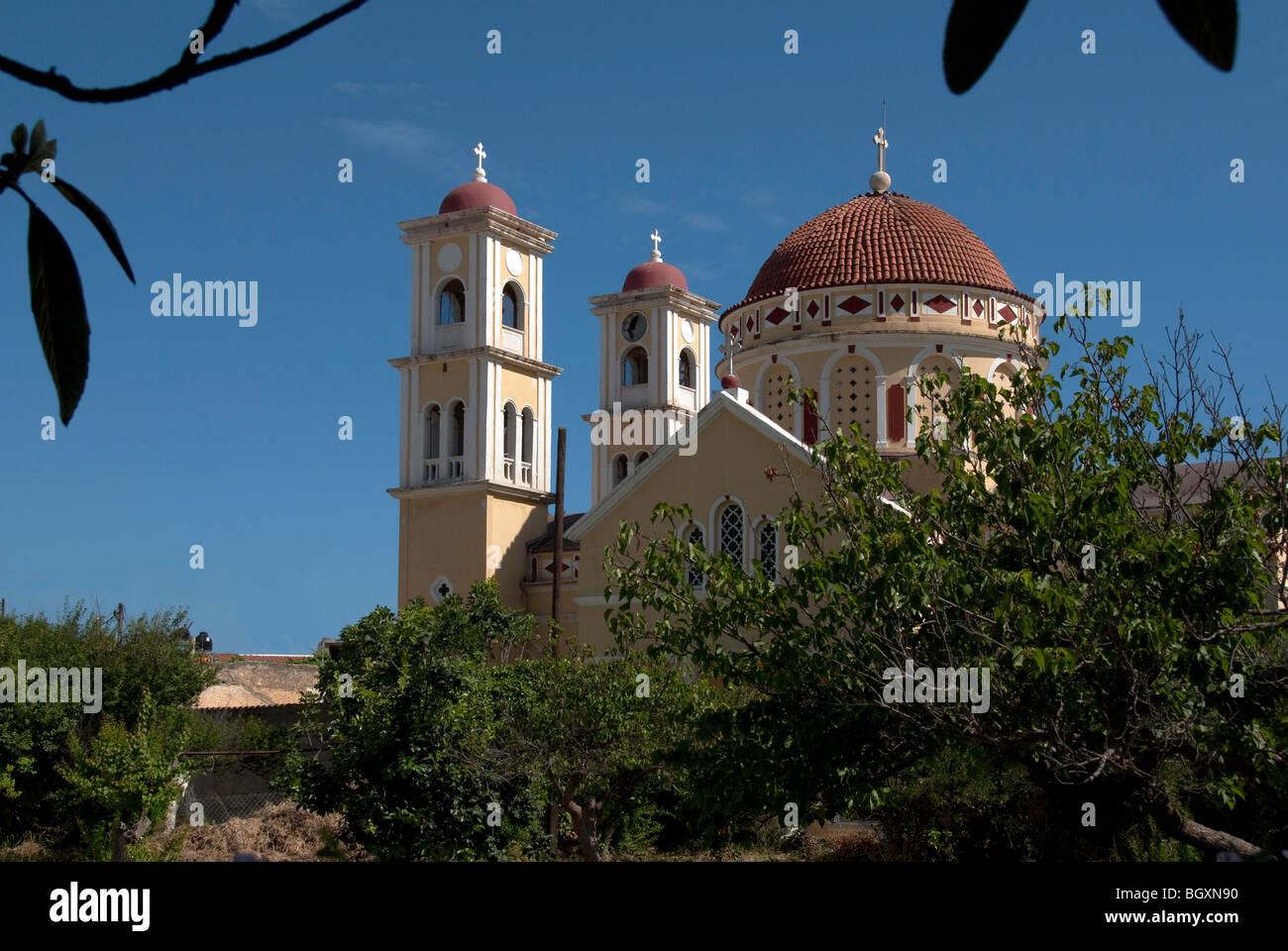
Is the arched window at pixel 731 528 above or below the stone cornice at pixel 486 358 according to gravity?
below

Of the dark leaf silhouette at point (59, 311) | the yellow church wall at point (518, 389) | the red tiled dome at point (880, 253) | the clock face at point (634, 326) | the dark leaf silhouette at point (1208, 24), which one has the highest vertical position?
the clock face at point (634, 326)

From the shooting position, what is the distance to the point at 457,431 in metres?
41.1

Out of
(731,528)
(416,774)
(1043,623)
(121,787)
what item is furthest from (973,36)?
(731,528)

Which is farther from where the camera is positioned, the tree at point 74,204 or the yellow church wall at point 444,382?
the yellow church wall at point 444,382

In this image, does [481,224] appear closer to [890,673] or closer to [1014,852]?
[1014,852]

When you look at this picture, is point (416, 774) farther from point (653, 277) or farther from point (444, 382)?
point (653, 277)

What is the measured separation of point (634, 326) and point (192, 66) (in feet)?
167

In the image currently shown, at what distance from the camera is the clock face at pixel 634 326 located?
5191cm

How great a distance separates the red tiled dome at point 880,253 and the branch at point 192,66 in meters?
30.6

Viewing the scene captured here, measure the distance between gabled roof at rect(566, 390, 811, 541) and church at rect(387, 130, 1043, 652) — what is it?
0.15ft

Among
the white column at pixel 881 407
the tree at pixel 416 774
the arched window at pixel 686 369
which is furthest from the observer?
the arched window at pixel 686 369

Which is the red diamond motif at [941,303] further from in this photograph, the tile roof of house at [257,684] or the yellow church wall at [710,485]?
the tile roof of house at [257,684]

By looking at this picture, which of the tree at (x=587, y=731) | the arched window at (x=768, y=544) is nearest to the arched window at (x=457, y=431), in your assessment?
the arched window at (x=768, y=544)
